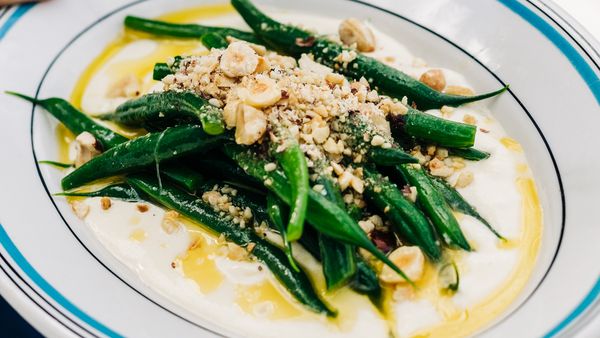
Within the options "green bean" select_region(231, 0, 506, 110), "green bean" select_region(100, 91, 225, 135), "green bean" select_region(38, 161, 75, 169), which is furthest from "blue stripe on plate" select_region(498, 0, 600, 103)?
"green bean" select_region(38, 161, 75, 169)

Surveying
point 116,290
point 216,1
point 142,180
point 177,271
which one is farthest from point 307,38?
point 116,290

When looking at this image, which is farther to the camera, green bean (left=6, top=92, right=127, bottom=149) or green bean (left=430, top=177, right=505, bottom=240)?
green bean (left=6, top=92, right=127, bottom=149)

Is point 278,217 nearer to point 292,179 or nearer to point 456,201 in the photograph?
point 292,179

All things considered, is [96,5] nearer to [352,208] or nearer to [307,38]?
[307,38]

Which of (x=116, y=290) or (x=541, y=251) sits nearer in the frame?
(x=116, y=290)

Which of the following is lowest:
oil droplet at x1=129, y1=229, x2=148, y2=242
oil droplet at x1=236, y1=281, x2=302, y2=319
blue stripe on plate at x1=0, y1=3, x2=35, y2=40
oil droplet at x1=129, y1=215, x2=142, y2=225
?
oil droplet at x1=236, y1=281, x2=302, y2=319

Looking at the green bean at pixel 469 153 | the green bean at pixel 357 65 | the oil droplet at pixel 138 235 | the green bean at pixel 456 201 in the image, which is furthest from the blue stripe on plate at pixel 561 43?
the oil droplet at pixel 138 235

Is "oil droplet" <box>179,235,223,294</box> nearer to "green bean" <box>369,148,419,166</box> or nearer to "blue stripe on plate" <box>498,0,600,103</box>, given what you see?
"green bean" <box>369,148,419,166</box>

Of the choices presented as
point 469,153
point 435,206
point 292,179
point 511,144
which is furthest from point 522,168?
point 292,179
